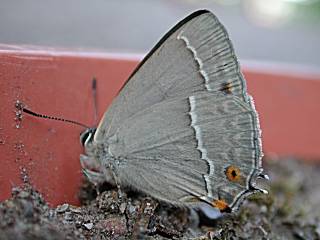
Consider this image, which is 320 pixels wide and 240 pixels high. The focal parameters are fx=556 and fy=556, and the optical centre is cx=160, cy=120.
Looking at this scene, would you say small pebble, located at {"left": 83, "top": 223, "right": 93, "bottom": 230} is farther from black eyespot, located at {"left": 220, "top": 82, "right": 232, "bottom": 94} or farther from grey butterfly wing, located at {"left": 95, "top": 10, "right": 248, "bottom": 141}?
black eyespot, located at {"left": 220, "top": 82, "right": 232, "bottom": 94}

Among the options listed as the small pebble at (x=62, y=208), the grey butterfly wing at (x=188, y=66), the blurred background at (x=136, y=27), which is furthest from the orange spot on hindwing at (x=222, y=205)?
the blurred background at (x=136, y=27)

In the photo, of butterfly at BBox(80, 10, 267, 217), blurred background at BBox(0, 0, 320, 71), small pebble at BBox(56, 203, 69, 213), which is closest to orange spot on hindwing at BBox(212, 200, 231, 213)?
butterfly at BBox(80, 10, 267, 217)

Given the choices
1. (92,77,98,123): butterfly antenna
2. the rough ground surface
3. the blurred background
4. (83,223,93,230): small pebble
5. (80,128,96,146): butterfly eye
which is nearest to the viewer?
the rough ground surface

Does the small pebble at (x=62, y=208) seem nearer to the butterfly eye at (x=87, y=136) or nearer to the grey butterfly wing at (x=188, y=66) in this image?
the butterfly eye at (x=87, y=136)

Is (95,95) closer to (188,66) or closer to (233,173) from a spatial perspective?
(188,66)

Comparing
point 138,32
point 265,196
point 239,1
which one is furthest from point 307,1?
point 265,196

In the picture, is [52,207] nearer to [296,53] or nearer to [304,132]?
[304,132]
